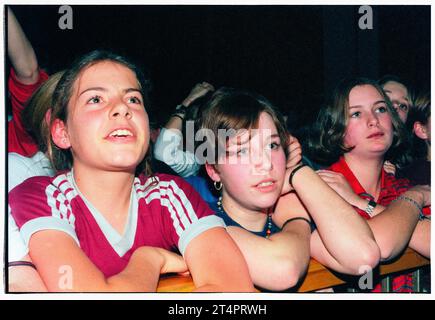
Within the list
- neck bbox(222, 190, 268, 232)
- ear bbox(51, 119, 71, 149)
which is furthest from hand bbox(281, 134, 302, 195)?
ear bbox(51, 119, 71, 149)

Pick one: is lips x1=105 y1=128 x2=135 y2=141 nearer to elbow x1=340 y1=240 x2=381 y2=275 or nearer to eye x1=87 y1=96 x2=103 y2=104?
eye x1=87 y1=96 x2=103 y2=104

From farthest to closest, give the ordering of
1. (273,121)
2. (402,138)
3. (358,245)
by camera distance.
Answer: (402,138)
(273,121)
(358,245)

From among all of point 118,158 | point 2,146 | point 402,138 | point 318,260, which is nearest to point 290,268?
point 318,260

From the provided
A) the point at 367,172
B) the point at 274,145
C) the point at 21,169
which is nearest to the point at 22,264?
the point at 21,169

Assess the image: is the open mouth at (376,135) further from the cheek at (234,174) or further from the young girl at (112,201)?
the young girl at (112,201)

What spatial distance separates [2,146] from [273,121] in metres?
0.87

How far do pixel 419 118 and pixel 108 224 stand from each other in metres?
1.27

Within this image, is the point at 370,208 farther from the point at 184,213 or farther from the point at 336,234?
the point at 184,213

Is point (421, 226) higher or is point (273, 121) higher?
point (273, 121)

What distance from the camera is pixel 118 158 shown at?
142 centimetres

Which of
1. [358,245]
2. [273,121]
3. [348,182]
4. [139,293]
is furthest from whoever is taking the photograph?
[348,182]

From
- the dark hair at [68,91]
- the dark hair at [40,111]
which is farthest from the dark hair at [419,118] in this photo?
the dark hair at [40,111]
